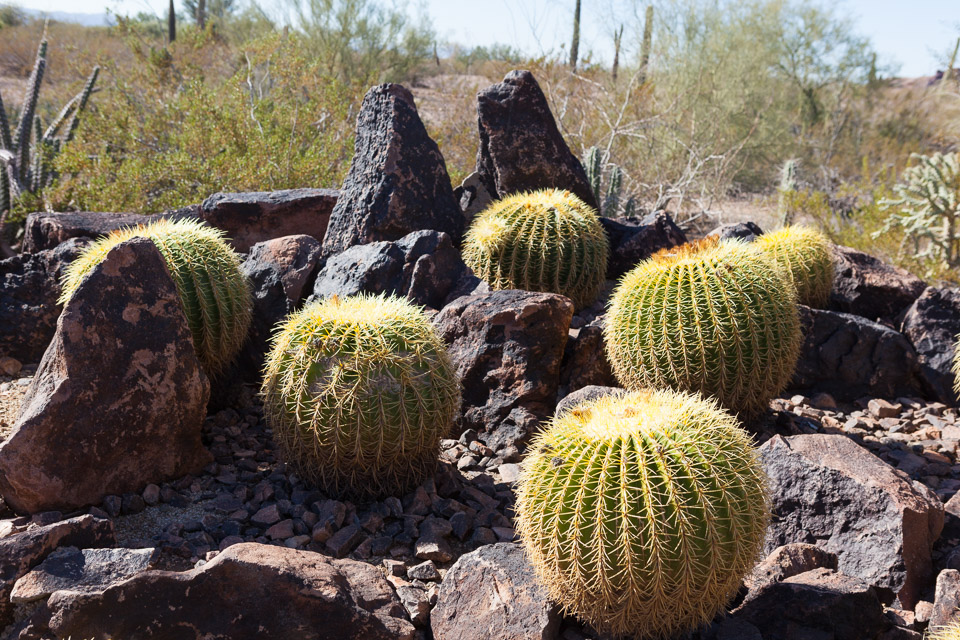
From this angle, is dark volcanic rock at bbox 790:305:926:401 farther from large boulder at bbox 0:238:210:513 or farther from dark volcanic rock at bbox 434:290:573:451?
large boulder at bbox 0:238:210:513

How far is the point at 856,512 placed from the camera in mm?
3107

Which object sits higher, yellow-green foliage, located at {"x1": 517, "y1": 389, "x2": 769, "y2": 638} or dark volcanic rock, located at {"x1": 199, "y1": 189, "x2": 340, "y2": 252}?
dark volcanic rock, located at {"x1": 199, "y1": 189, "x2": 340, "y2": 252}

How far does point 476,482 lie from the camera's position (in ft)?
12.1

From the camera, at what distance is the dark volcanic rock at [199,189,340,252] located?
19.6 ft

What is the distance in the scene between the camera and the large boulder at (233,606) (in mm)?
2252

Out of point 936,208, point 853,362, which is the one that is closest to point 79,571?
point 853,362

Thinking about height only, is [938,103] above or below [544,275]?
above

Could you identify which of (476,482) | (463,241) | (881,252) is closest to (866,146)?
(881,252)

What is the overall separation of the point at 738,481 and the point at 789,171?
10.3 metres

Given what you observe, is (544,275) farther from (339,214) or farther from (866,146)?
(866,146)

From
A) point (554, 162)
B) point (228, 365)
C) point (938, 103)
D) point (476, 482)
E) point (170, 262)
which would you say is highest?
point (938, 103)

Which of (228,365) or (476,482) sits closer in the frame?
(476,482)

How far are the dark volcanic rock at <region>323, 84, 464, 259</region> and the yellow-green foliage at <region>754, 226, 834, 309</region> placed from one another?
97.9 inches

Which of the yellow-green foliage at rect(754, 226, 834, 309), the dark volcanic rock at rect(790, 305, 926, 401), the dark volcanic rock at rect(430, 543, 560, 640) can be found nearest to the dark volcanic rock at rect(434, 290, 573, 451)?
the dark volcanic rock at rect(430, 543, 560, 640)
